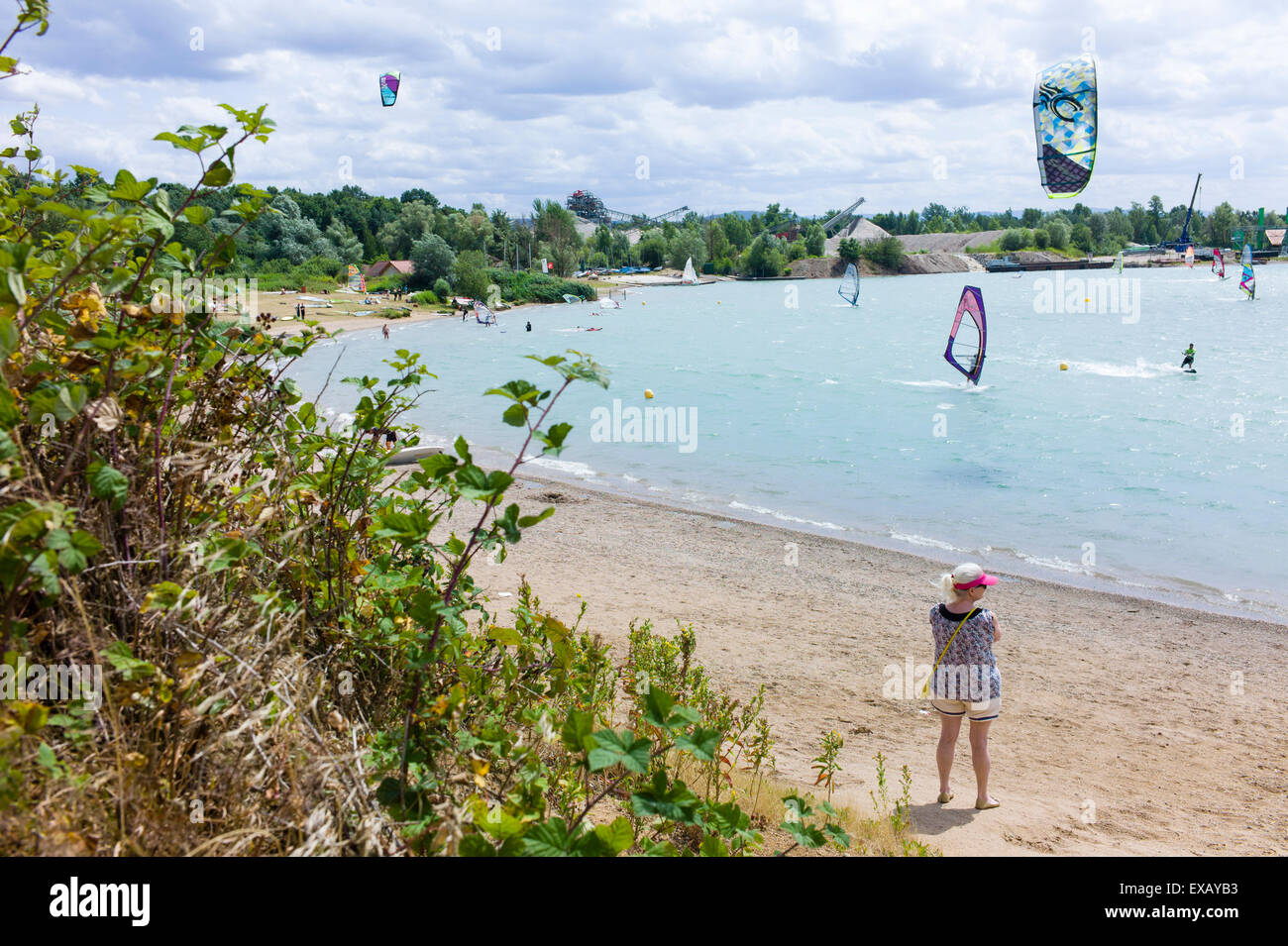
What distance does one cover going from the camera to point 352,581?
258 centimetres

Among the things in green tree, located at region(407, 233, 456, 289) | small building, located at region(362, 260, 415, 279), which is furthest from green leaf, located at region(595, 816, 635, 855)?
small building, located at region(362, 260, 415, 279)

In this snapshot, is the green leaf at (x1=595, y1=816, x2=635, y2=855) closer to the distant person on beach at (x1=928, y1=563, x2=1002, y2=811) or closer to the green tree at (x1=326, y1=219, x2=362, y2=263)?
the distant person on beach at (x1=928, y1=563, x2=1002, y2=811)

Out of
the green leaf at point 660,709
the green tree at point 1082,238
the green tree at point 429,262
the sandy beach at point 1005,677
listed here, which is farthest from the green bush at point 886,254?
the green leaf at point 660,709

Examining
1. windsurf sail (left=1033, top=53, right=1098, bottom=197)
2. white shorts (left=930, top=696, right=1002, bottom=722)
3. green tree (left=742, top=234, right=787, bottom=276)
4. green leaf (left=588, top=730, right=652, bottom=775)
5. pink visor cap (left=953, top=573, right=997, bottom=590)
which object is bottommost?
white shorts (left=930, top=696, right=1002, bottom=722)

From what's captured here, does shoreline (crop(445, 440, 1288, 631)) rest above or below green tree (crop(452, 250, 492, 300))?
below

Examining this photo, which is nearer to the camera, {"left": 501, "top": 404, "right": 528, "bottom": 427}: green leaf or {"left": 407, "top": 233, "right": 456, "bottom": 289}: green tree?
{"left": 501, "top": 404, "right": 528, "bottom": 427}: green leaf

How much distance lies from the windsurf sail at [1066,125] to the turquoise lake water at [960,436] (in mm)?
5948

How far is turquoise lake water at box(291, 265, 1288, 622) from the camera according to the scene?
50.8 feet

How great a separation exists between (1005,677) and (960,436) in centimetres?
1823

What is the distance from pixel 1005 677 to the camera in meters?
9.01

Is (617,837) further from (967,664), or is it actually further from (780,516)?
(780,516)

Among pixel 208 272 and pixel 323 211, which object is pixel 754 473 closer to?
pixel 208 272
